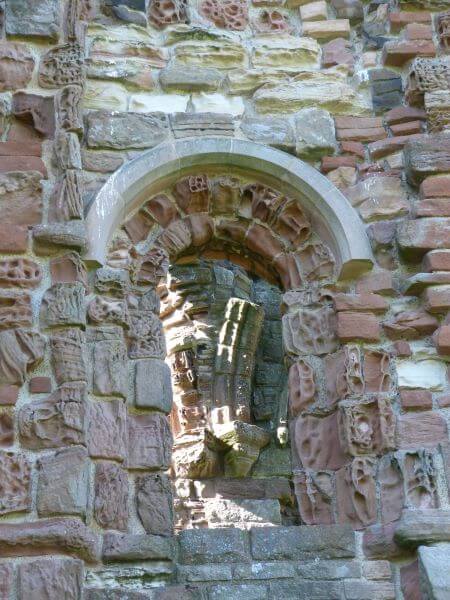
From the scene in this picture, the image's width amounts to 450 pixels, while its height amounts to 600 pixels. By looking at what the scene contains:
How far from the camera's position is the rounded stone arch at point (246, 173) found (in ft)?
18.2

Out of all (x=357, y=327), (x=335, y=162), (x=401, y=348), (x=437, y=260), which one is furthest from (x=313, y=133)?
(x=401, y=348)

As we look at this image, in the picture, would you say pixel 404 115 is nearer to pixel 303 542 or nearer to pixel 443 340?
pixel 443 340

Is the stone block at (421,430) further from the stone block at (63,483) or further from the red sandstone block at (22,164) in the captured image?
the red sandstone block at (22,164)

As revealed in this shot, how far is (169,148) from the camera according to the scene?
5.77m

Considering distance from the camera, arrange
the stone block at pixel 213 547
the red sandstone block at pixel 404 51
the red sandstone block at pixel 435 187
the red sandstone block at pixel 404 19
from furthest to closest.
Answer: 1. the red sandstone block at pixel 404 19
2. the red sandstone block at pixel 404 51
3. the red sandstone block at pixel 435 187
4. the stone block at pixel 213 547

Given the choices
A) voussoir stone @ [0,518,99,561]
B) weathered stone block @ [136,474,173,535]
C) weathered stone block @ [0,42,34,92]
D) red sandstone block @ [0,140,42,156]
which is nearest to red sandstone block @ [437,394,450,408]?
weathered stone block @ [136,474,173,535]

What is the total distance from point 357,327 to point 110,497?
1.39m

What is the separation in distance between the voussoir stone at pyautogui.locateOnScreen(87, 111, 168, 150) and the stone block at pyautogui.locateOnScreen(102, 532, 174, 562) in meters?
1.97

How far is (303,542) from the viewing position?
195 inches

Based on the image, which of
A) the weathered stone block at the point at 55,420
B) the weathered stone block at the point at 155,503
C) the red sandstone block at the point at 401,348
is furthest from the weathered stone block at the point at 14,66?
the red sandstone block at the point at 401,348

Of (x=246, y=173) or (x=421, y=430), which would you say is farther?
(x=246, y=173)

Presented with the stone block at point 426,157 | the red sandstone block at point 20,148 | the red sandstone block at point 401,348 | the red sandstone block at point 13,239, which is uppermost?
the red sandstone block at point 20,148

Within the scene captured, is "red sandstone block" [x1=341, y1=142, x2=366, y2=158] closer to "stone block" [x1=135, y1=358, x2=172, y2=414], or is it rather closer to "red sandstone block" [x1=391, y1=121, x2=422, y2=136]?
"red sandstone block" [x1=391, y1=121, x2=422, y2=136]

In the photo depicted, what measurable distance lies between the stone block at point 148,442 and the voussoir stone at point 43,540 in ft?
1.71
